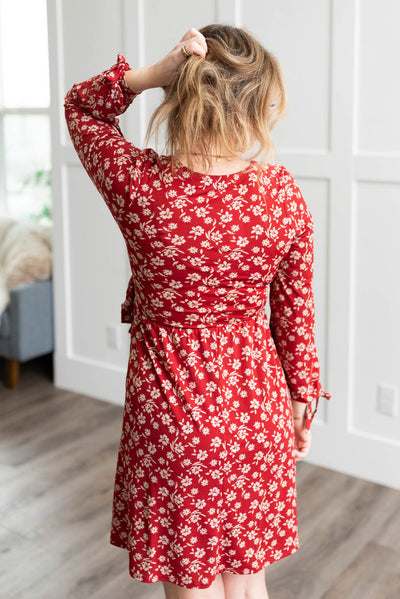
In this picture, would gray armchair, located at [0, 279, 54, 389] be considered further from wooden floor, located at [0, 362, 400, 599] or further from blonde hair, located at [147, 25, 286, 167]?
blonde hair, located at [147, 25, 286, 167]

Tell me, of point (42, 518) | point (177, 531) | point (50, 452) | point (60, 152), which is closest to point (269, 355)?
point (177, 531)

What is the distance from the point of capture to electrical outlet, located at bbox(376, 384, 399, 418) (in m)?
2.80

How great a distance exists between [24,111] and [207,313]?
3.40 metres

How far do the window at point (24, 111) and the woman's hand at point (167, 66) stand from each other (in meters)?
3.03

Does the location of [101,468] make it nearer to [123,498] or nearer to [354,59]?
[123,498]

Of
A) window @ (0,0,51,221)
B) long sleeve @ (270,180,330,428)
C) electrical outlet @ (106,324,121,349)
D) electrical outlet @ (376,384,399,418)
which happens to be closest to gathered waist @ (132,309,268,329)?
long sleeve @ (270,180,330,428)

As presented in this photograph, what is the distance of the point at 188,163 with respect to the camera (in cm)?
122

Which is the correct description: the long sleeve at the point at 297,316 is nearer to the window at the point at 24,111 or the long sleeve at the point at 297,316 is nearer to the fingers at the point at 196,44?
the fingers at the point at 196,44

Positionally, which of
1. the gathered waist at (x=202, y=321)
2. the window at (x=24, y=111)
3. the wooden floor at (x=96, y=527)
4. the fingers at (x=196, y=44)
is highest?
the window at (x=24, y=111)

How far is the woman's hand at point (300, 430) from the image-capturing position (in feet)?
5.15

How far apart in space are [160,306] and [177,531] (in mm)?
426

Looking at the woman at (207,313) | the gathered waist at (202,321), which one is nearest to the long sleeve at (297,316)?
the woman at (207,313)

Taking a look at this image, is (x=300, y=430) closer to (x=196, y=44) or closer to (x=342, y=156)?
(x=196, y=44)

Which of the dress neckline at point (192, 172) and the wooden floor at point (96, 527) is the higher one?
the dress neckline at point (192, 172)
